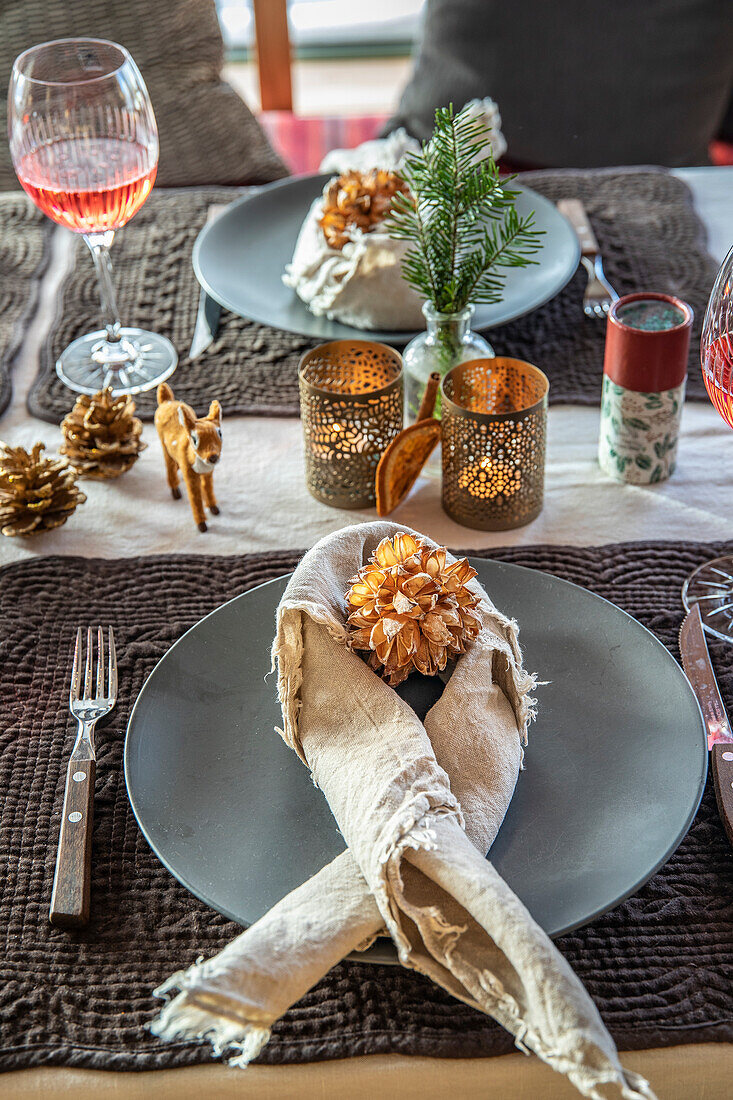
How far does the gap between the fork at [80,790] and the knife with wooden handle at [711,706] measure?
0.38 m

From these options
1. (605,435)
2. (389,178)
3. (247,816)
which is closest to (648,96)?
(389,178)

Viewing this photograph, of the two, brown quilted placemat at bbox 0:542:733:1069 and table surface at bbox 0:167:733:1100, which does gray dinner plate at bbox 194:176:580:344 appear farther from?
brown quilted placemat at bbox 0:542:733:1069

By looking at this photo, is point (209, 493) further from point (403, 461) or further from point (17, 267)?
point (17, 267)

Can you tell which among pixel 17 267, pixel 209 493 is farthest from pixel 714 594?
pixel 17 267

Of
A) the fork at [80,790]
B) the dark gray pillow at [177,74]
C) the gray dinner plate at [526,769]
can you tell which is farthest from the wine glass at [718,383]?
the dark gray pillow at [177,74]

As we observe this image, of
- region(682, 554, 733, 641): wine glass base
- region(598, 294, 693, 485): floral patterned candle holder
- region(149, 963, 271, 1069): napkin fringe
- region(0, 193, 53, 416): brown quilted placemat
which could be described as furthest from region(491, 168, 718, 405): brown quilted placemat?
region(149, 963, 271, 1069): napkin fringe

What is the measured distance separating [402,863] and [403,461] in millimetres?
421

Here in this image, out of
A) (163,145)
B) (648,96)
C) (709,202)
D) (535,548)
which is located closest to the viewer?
(535,548)

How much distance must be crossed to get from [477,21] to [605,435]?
1.19 m

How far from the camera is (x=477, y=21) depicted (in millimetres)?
1830

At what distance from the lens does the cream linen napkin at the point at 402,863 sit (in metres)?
0.47

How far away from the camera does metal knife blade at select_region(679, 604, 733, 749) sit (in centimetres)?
69

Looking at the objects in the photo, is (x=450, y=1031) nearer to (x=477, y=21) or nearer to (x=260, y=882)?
(x=260, y=882)

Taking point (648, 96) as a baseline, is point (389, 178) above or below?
above
